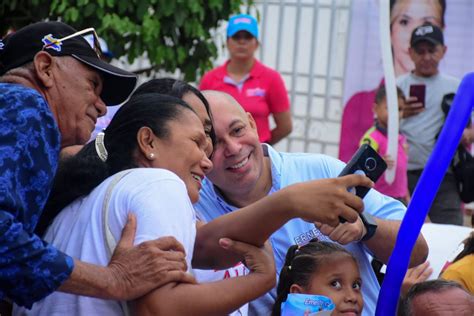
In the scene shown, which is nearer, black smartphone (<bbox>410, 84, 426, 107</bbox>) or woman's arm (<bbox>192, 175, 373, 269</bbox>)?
woman's arm (<bbox>192, 175, 373, 269</bbox>)

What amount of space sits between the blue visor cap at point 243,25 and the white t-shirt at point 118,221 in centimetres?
→ 498

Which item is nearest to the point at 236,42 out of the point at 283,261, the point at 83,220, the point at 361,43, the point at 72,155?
the point at 361,43

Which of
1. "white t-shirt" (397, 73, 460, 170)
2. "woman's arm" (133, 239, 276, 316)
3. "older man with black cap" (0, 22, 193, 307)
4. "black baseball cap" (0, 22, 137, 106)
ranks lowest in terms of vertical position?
"white t-shirt" (397, 73, 460, 170)

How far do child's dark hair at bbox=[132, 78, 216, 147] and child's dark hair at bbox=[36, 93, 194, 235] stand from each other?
0.75 m

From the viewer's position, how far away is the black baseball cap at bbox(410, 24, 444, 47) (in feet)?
23.3

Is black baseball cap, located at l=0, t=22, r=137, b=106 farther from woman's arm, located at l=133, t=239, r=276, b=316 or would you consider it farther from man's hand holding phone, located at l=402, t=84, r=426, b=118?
man's hand holding phone, located at l=402, t=84, r=426, b=118

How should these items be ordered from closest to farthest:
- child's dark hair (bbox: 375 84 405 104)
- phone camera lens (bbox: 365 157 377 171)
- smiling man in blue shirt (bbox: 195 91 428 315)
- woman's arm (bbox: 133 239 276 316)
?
woman's arm (bbox: 133 239 276 316) → phone camera lens (bbox: 365 157 377 171) → smiling man in blue shirt (bbox: 195 91 428 315) → child's dark hair (bbox: 375 84 405 104)

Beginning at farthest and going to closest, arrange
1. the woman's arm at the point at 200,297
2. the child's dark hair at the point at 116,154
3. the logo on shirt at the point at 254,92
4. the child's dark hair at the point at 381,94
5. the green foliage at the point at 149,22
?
the logo on shirt at the point at 254,92 → the child's dark hair at the point at 381,94 → the green foliage at the point at 149,22 → the child's dark hair at the point at 116,154 → the woman's arm at the point at 200,297

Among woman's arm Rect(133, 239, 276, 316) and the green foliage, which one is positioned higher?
the green foliage

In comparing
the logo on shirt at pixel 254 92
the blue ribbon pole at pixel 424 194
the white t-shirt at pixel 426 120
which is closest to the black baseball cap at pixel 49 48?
the blue ribbon pole at pixel 424 194

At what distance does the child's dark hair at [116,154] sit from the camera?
268cm

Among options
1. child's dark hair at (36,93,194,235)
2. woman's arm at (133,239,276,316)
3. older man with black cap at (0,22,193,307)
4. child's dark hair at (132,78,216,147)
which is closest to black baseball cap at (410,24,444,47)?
child's dark hair at (132,78,216,147)

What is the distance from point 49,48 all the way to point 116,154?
1.26ft

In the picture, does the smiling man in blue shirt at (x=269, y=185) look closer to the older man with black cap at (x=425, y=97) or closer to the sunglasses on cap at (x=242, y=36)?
the older man with black cap at (x=425, y=97)
